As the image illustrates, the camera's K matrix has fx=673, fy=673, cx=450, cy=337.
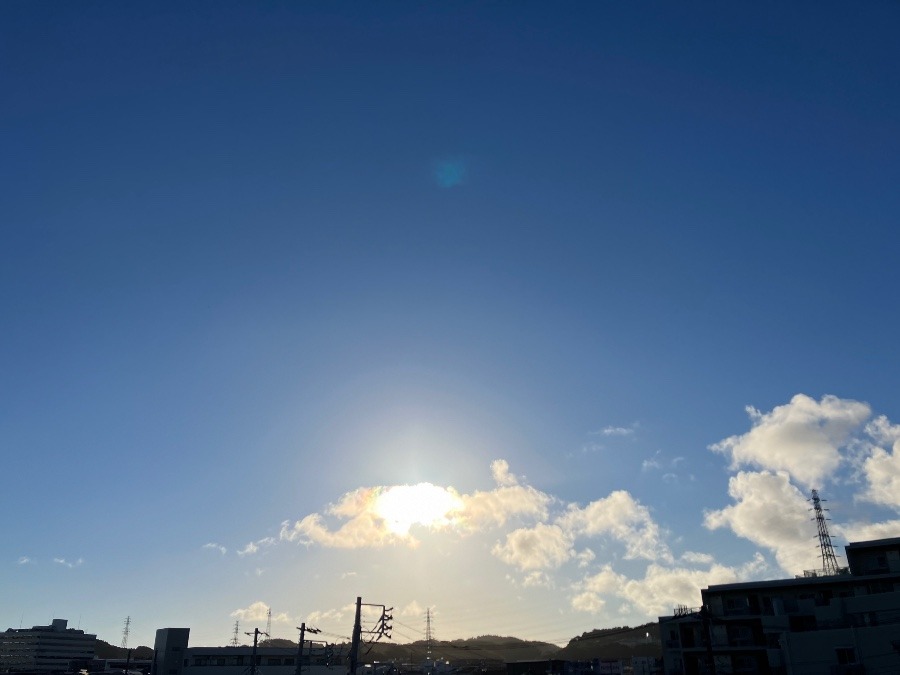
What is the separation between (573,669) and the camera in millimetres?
116125

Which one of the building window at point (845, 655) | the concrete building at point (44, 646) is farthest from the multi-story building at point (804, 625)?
the concrete building at point (44, 646)

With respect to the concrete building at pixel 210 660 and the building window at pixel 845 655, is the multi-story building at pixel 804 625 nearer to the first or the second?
the building window at pixel 845 655

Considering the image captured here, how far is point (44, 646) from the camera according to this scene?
500ft

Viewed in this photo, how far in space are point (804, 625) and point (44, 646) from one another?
15976 cm

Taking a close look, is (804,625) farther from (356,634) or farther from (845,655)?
(356,634)

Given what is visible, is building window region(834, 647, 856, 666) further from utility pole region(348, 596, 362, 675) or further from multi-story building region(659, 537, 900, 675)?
utility pole region(348, 596, 362, 675)

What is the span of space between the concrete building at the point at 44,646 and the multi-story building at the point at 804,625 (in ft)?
463

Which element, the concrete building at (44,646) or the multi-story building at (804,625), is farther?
the concrete building at (44,646)

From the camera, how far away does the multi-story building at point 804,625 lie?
179 ft

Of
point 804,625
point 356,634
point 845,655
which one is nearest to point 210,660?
point 356,634

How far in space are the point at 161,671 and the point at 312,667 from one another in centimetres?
2315

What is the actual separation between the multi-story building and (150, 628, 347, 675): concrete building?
58.3 metres

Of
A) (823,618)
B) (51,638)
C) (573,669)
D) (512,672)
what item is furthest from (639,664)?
(51,638)

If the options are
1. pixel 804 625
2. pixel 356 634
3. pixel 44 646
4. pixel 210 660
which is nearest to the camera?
pixel 356 634
